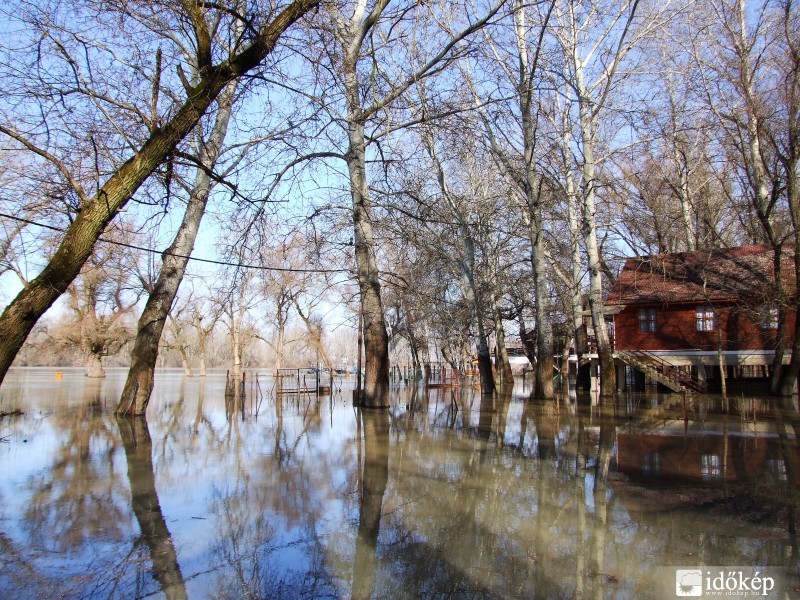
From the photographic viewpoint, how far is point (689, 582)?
4.36 metres

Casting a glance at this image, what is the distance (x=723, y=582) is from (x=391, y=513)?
2994 mm

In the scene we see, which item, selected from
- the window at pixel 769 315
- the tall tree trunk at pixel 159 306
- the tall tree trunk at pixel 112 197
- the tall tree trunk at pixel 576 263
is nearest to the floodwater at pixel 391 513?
the tall tree trunk at pixel 112 197

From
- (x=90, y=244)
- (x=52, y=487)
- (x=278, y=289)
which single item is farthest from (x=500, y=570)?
(x=278, y=289)

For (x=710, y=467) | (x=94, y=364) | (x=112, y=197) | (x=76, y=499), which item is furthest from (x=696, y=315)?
(x=94, y=364)

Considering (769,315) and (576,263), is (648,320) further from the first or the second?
(576,263)

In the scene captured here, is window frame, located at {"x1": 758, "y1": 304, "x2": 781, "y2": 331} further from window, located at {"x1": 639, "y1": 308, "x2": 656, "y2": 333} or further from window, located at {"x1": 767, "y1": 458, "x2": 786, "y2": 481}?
window, located at {"x1": 767, "y1": 458, "x2": 786, "y2": 481}

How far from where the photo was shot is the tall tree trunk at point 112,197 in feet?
18.0

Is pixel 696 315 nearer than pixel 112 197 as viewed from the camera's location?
→ No

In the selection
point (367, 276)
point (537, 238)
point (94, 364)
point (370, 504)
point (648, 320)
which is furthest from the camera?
point (94, 364)

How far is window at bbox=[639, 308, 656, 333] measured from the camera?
2884 centimetres

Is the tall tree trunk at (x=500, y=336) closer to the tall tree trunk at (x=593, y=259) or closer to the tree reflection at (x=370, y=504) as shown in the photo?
the tall tree trunk at (x=593, y=259)

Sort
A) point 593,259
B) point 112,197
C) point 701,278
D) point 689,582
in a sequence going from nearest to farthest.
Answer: point 689,582, point 112,197, point 593,259, point 701,278

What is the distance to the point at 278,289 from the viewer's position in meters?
39.4

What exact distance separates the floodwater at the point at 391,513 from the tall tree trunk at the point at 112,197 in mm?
1883
